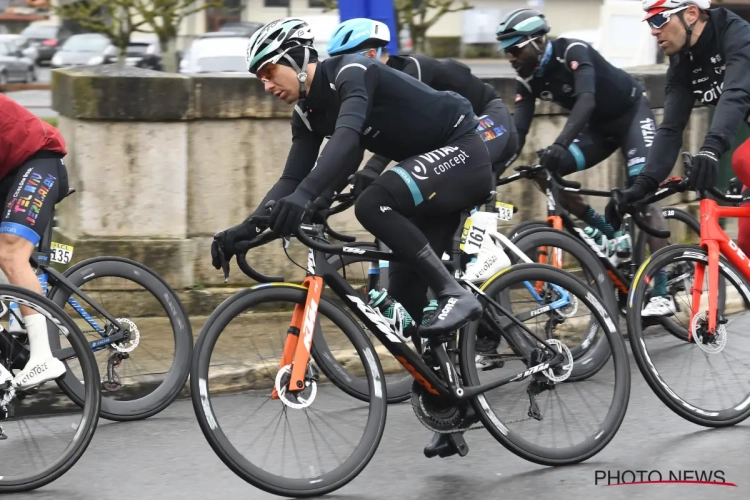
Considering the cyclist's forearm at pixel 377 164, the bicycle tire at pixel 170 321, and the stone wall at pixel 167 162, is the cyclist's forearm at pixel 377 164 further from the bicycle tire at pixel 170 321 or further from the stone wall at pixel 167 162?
the stone wall at pixel 167 162

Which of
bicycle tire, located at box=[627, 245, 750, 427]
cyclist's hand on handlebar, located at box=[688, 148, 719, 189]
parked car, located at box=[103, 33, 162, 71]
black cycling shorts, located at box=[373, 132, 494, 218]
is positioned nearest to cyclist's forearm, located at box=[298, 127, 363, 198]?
black cycling shorts, located at box=[373, 132, 494, 218]

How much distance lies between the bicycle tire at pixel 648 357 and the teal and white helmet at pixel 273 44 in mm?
1894

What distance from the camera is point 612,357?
5176mm

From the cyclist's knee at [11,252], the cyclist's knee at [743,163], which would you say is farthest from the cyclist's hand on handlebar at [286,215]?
the cyclist's knee at [743,163]

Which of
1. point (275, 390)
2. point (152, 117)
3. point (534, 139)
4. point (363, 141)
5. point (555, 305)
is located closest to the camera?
point (275, 390)

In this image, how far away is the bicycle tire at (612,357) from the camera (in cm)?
488

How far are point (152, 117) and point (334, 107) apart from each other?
3429mm

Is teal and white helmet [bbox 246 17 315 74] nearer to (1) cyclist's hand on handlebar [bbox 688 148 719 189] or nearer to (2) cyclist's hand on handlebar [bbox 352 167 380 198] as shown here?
(2) cyclist's hand on handlebar [bbox 352 167 380 198]

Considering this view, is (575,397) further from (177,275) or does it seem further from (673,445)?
(177,275)

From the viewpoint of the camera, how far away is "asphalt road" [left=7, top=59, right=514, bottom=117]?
25.9 m

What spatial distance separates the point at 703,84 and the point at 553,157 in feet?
3.27

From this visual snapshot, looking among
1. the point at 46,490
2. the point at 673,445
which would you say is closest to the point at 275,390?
the point at 46,490

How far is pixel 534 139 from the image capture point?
354 inches

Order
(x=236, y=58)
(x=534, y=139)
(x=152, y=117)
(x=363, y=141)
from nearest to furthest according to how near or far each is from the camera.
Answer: (x=363, y=141) → (x=152, y=117) → (x=534, y=139) → (x=236, y=58)
